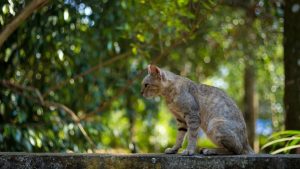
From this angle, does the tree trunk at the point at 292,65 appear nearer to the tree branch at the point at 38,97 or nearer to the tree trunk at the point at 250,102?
the tree branch at the point at 38,97

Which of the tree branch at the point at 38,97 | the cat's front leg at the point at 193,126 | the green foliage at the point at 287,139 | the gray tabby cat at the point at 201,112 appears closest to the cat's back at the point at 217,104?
the gray tabby cat at the point at 201,112

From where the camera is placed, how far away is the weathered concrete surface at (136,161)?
12.5 ft

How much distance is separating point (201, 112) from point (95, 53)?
413 centimetres

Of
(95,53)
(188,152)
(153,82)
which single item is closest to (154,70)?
(153,82)

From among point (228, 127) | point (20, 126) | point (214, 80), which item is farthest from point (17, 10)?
point (214, 80)

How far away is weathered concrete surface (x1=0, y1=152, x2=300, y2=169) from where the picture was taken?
12.5 ft

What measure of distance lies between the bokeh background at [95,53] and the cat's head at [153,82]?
1264 mm

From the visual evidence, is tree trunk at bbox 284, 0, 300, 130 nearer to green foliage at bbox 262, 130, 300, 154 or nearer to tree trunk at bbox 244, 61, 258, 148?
green foliage at bbox 262, 130, 300, 154

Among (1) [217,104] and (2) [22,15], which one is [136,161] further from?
(2) [22,15]

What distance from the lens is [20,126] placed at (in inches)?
271

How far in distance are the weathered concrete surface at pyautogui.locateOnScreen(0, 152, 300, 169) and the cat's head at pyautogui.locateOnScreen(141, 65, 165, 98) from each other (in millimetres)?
1203

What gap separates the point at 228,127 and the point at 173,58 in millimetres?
5211

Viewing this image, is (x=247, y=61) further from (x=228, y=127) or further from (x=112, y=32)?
(x=228, y=127)

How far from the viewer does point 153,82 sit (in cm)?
506
